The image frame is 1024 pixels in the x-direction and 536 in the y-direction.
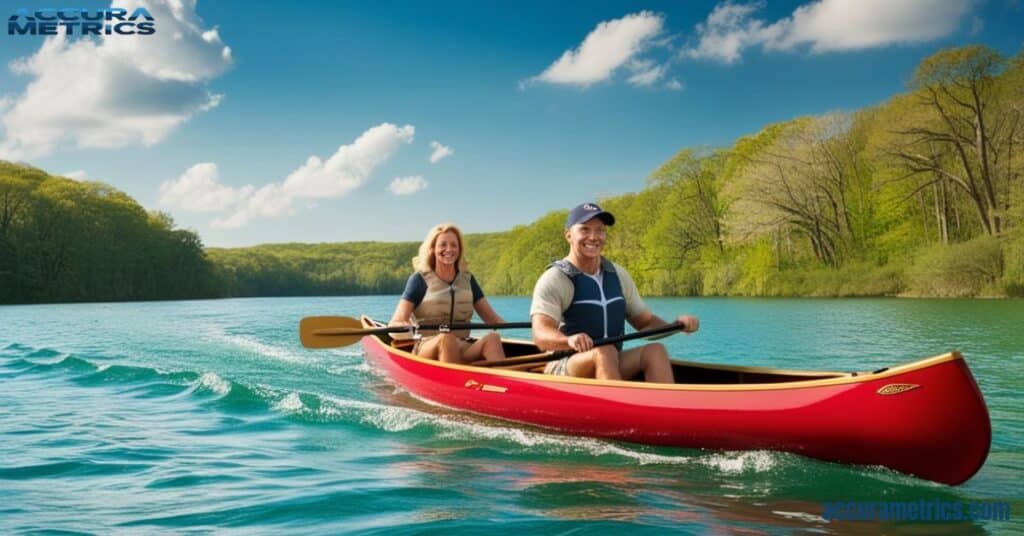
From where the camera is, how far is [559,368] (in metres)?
6.60

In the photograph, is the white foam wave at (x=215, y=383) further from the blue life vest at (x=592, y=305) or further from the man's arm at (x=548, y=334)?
the blue life vest at (x=592, y=305)

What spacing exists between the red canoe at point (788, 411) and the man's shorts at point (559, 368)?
20 centimetres

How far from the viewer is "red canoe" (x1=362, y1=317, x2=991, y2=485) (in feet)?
15.3

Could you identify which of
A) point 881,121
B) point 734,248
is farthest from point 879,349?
point 734,248

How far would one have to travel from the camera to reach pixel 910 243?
3597 cm

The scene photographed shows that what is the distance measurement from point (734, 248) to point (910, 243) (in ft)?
35.0

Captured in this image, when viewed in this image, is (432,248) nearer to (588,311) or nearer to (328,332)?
(328,332)

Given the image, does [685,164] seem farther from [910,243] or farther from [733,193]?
[910,243]

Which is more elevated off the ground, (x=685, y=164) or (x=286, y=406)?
(x=685, y=164)

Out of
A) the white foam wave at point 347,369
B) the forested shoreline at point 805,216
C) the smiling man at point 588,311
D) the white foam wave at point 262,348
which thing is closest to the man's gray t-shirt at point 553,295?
the smiling man at point 588,311

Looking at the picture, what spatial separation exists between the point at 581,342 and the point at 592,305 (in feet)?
1.40

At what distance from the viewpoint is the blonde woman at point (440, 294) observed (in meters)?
8.20

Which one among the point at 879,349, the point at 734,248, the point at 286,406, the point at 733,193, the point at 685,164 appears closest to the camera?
the point at 286,406

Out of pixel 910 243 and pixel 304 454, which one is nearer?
pixel 304 454
